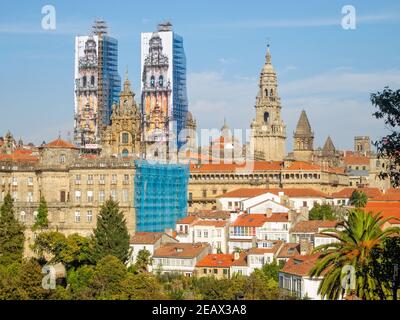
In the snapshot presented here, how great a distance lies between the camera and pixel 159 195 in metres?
67.2

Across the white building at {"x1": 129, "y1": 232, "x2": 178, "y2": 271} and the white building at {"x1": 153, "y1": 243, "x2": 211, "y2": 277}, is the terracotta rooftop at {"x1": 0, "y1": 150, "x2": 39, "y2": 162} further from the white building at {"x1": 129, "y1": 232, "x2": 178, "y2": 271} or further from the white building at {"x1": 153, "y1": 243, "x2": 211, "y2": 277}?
the white building at {"x1": 153, "y1": 243, "x2": 211, "y2": 277}

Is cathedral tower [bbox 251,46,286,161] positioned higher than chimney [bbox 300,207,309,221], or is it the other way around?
cathedral tower [bbox 251,46,286,161]

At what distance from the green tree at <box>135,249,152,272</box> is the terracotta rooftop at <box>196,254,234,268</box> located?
289cm

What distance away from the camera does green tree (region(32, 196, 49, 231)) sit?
62062 mm

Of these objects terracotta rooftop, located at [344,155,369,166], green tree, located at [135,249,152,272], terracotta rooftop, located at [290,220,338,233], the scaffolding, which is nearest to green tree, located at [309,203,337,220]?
terracotta rooftop, located at [290,220,338,233]

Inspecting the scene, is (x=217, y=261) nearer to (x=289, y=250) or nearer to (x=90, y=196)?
(x=289, y=250)

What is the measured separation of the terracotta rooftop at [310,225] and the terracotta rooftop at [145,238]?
788cm

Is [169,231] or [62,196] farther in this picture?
[62,196]

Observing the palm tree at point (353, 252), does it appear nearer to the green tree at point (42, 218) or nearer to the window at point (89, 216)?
the window at point (89, 216)

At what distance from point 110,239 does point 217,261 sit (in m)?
5.73

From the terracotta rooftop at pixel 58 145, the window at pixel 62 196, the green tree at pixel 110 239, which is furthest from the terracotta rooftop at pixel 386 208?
the terracotta rooftop at pixel 58 145

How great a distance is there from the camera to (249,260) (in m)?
51.2

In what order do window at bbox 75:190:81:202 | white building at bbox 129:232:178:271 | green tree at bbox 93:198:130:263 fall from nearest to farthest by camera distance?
green tree at bbox 93:198:130:263 < white building at bbox 129:232:178:271 < window at bbox 75:190:81:202

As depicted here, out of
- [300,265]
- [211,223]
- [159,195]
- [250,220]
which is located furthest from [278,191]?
[300,265]
